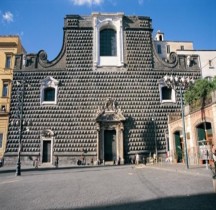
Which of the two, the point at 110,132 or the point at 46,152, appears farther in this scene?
the point at 110,132

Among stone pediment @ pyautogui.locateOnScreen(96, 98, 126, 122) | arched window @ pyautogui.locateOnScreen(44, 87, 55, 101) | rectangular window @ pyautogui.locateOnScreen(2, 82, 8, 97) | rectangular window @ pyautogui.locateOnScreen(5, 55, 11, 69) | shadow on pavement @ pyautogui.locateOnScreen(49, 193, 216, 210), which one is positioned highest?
rectangular window @ pyautogui.locateOnScreen(5, 55, 11, 69)

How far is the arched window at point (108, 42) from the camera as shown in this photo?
27375 millimetres

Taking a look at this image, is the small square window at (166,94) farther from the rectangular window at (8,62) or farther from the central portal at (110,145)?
the rectangular window at (8,62)

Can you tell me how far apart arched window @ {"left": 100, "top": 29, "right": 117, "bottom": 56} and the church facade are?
112 millimetres

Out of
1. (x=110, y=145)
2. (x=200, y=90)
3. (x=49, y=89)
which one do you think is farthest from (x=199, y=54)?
(x=49, y=89)

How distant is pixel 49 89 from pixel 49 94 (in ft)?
1.76

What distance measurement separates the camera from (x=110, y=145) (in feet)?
80.6

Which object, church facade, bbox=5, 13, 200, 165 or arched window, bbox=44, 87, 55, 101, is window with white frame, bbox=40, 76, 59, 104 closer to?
arched window, bbox=44, 87, 55, 101

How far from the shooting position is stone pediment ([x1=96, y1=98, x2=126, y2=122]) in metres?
24.4

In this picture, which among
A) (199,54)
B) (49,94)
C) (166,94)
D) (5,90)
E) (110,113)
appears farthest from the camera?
(199,54)

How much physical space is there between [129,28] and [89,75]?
24.0ft

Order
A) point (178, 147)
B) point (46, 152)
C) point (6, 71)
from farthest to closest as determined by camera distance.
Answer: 1. point (6, 71)
2. point (46, 152)
3. point (178, 147)

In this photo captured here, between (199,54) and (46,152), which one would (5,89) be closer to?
(46,152)

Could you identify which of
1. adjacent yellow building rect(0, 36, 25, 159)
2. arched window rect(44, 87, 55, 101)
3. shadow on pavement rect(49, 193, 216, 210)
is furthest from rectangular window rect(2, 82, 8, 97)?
shadow on pavement rect(49, 193, 216, 210)
